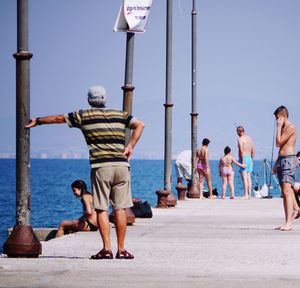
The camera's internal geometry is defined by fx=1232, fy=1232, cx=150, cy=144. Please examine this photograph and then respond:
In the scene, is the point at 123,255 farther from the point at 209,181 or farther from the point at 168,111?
the point at 209,181

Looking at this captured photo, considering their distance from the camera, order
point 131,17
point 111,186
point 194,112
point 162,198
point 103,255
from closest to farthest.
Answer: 1. point 103,255
2. point 111,186
3. point 131,17
4. point 162,198
5. point 194,112

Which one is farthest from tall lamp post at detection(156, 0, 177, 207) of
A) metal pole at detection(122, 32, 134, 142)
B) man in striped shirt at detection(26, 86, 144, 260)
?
man in striped shirt at detection(26, 86, 144, 260)

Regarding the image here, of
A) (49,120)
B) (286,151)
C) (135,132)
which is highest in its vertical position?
(49,120)

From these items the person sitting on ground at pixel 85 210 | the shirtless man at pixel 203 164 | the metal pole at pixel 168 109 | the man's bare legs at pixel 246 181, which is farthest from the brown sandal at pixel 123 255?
the shirtless man at pixel 203 164

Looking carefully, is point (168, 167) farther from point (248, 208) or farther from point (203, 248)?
point (203, 248)

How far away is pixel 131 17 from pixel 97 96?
5.74m

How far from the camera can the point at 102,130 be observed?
1290cm

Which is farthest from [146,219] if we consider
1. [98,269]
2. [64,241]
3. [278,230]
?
[98,269]

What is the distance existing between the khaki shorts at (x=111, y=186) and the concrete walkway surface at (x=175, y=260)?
0.63 metres

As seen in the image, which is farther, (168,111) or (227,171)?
(227,171)

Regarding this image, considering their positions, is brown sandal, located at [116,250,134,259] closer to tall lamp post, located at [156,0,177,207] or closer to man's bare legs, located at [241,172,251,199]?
tall lamp post, located at [156,0,177,207]

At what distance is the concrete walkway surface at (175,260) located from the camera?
10906 millimetres

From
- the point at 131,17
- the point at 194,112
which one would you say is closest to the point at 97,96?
the point at 131,17

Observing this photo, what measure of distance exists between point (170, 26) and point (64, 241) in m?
14.1
